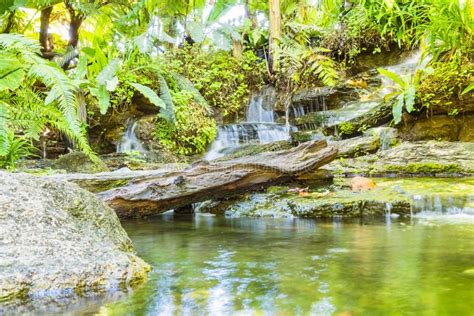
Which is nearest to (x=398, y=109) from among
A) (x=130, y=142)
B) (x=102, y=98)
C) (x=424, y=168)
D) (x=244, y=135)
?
(x=424, y=168)

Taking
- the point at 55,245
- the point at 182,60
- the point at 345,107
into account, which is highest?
the point at 182,60

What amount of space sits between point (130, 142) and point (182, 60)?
11.5ft

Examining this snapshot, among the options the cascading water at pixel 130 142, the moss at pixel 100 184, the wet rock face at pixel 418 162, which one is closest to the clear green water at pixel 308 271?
the moss at pixel 100 184

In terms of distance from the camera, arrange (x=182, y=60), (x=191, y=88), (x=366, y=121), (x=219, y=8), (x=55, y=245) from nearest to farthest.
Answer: (x=219, y=8)
(x=55, y=245)
(x=191, y=88)
(x=366, y=121)
(x=182, y=60)

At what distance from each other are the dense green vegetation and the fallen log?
2.06 feet

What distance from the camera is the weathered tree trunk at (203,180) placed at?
12.8 feet

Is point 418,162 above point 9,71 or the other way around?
the other way around

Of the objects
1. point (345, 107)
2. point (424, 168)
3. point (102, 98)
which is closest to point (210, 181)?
point (102, 98)

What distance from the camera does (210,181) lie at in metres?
4.14

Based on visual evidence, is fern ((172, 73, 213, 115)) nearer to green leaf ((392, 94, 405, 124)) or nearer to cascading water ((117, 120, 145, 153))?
green leaf ((392, 94, 405, 124))

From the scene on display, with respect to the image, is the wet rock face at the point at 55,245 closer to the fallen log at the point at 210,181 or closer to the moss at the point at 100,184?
the fallen log at the point at 210,181

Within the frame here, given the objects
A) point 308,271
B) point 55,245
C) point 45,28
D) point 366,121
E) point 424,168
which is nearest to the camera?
point 55,245

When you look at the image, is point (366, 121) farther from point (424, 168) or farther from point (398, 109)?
point (424, 168)

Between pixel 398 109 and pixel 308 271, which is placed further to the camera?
pixel 398 109
